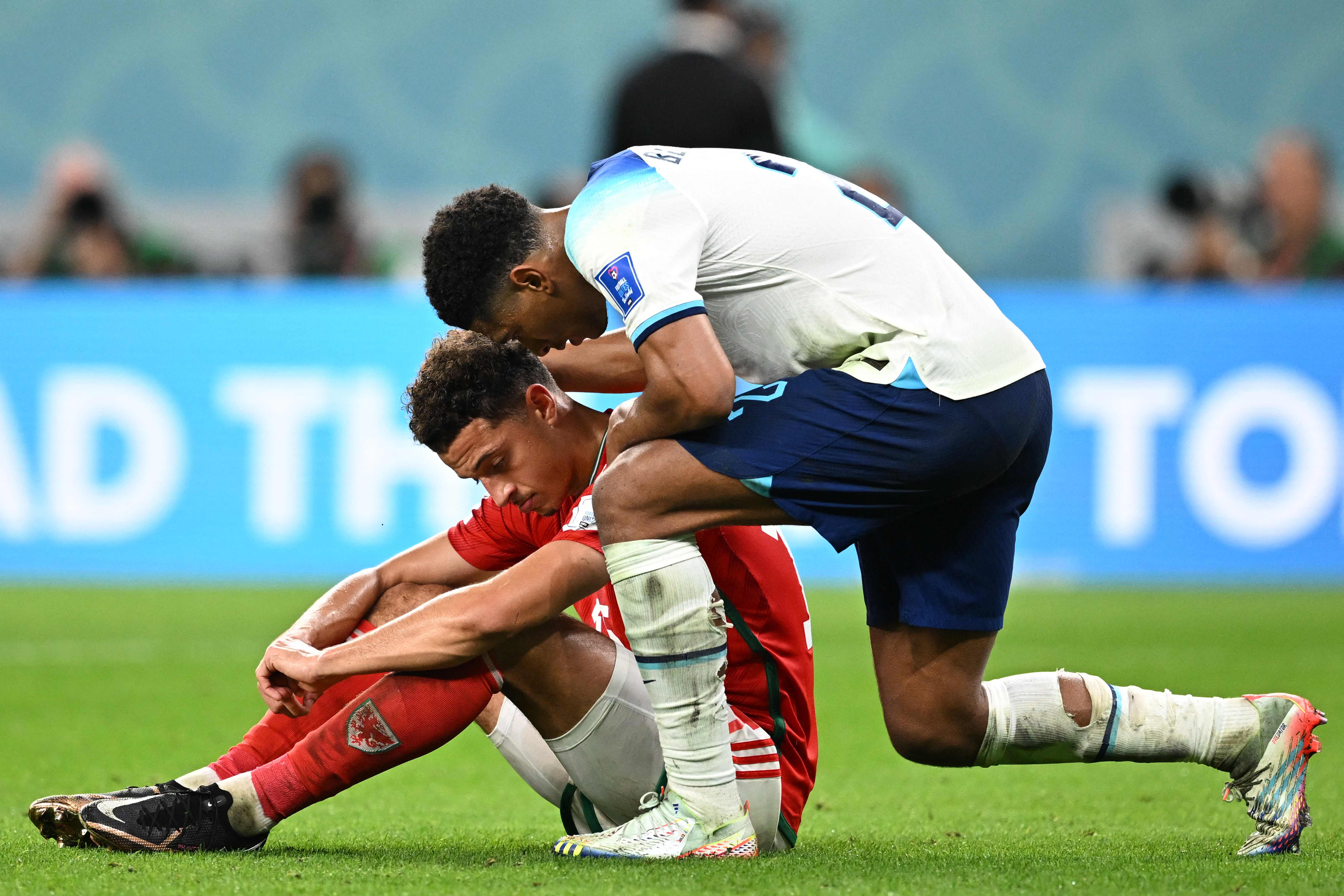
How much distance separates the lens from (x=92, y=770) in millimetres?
4070

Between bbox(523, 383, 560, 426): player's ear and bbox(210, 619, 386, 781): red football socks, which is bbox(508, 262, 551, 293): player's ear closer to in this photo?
bbox(523, 383, 560, 426): player's ear

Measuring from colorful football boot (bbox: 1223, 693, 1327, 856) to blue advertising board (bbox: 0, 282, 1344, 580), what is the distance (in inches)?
197

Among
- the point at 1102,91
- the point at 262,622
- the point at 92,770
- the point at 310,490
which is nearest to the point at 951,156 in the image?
the point at 1102,91

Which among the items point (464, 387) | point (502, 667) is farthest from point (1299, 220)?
point (502, 667)

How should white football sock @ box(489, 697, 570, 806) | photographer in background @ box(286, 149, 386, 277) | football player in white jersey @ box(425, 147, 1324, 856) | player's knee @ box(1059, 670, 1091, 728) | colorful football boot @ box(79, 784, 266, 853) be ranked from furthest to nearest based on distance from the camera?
→ 1. photographer in background @ box(286, 149, 386, 277)
2. white football sock @ box(489, 697, 570, 806)
3. player's knee @ box(1059, 670, 1091, 728)
4. colorful football boot @ box(79, 784, 266, 853)
5. football player in white jersey @ box(425, 147, 1324, 856)

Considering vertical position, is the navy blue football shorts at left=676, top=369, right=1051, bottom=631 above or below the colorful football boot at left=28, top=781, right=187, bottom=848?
above

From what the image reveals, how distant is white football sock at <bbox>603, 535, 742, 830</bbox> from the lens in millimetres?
2807

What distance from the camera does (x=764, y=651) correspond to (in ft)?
9.93

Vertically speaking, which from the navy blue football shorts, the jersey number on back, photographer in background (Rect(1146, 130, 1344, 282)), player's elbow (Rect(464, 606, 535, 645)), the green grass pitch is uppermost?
photographer in background (Rect(1146, 130, 1344, 282))

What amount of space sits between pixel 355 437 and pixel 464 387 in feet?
16.7

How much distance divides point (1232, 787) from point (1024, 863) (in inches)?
18.1

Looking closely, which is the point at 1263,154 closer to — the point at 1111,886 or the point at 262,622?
the point at 262,622

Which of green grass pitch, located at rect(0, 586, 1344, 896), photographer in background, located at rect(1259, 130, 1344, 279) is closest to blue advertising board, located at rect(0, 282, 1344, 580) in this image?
green grass pitch, located at rect(0, 586, 1344, 896)

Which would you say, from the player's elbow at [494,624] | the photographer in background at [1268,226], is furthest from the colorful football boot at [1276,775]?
the photographer in background at [1268,226]
